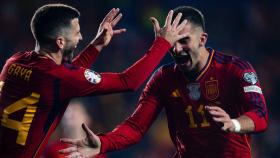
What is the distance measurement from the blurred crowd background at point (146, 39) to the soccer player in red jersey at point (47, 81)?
4379 mm

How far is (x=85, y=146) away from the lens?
551cm

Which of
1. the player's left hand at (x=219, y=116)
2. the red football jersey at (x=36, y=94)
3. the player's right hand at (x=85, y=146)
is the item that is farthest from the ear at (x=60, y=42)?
the player's left hand at (x=219, y=116)

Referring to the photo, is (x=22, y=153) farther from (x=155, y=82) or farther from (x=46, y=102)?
(x=155, y=82)

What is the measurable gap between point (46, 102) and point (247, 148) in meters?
1.83

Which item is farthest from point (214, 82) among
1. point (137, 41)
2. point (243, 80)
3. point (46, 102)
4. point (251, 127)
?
point (137, 41)

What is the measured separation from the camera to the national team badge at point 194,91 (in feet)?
18.9

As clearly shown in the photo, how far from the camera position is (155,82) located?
5.94m

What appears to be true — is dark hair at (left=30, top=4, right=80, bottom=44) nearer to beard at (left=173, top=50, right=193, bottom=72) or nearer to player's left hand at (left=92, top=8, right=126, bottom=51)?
player's left hand at (left=92, top=8, right=126, bottom=51)

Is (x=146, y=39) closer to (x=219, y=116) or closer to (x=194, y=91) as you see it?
(x=194, y=91)

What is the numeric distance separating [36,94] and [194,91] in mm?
A: 1440

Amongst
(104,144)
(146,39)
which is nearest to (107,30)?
(104,144)

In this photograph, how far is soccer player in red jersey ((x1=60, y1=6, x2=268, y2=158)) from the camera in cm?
553

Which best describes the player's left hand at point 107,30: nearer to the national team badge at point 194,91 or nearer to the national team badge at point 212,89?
the national team badge at point 194,91

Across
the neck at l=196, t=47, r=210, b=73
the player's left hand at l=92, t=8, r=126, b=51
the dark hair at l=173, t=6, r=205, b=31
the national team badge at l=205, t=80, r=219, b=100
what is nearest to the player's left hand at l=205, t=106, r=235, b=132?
the national team badge at l=205, t=80, r=219, b=100
